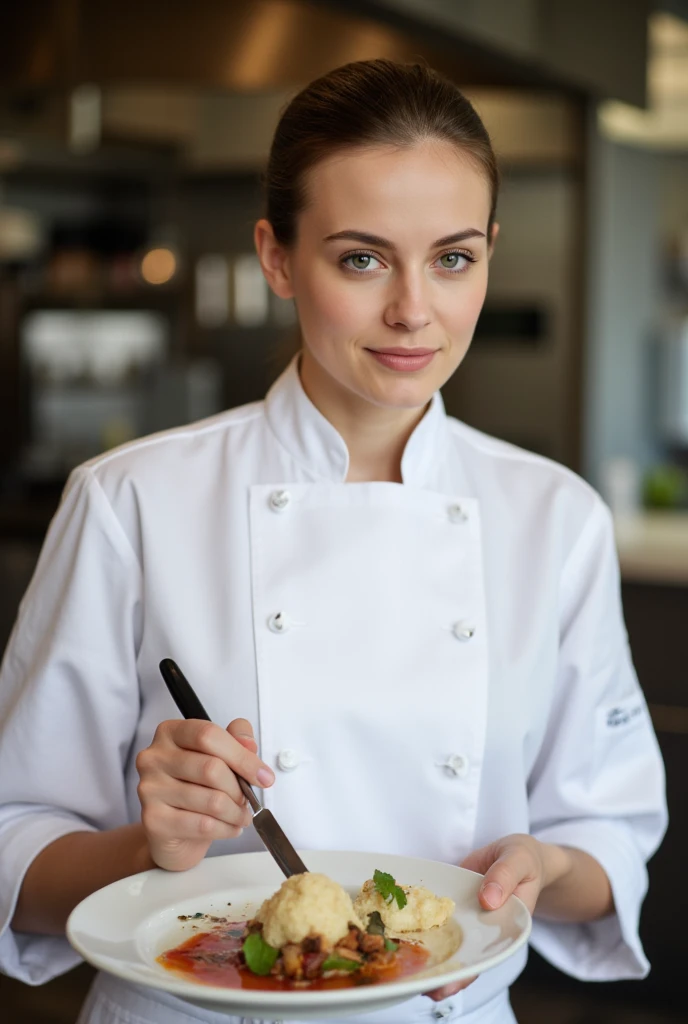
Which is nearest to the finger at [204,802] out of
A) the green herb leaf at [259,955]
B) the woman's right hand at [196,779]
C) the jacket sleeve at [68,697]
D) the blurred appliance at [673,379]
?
the woman's right hand at [196,779]

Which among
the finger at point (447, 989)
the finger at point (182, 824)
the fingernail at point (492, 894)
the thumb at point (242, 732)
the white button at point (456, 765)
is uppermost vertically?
the thumb at point (242, 732)

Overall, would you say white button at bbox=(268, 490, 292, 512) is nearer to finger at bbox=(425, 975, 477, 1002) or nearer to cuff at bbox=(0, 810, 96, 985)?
cuff at bbox=(0, 810, 96, 985)

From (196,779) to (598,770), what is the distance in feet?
1.76

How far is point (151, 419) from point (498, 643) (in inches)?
148

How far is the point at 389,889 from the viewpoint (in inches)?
39.5

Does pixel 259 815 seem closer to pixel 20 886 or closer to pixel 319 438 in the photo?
pixel 20 886

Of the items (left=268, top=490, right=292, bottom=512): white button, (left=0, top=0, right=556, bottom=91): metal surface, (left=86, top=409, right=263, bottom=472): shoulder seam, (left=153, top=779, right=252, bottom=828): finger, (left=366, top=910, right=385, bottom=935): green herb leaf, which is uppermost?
(left=0, top=0, right=556, bottom=91): metal surface

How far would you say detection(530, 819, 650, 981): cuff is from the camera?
1334 millimetres

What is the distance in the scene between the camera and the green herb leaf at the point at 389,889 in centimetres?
100

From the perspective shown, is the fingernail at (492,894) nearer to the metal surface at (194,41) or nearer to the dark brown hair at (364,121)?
the dark brown hair at (364,121)

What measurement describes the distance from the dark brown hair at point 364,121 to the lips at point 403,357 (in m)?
0.17

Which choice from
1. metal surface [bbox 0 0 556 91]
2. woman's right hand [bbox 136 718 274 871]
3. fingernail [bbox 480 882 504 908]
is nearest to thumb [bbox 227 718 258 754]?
woman's right hand [bbox 136 718 274 871]

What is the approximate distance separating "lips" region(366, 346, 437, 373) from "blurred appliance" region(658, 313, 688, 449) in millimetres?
3990

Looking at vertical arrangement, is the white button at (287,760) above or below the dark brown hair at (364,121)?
below
